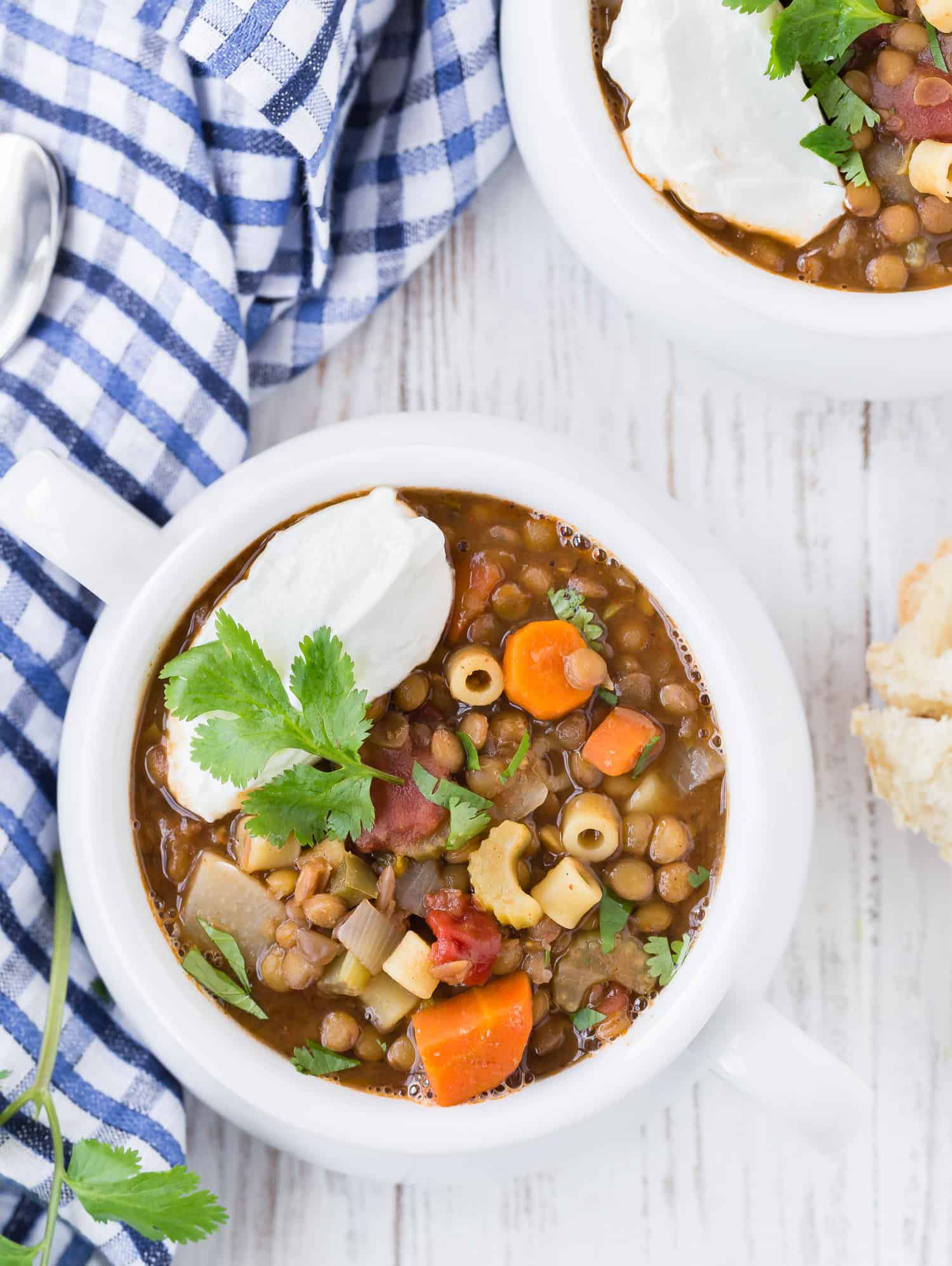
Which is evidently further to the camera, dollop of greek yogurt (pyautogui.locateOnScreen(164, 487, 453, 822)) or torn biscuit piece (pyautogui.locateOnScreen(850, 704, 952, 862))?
torn biscuit piece (pyautogui.locateOnScreen(850, 704, 952, 862))

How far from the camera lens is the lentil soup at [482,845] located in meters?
1.72

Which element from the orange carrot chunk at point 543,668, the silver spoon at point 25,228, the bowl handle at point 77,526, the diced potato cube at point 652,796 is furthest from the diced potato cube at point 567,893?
the silver spoon at point 25,228

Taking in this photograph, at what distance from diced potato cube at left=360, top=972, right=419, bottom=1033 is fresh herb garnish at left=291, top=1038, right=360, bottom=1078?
74 millimetres

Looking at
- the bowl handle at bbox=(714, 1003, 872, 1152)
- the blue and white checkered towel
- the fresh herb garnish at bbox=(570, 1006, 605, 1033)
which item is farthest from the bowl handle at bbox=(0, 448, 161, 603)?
the bowl handle at bbox=(714, 1003, 872, 1152)

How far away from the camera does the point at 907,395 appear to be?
6.25 ft

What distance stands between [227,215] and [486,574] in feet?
2.46

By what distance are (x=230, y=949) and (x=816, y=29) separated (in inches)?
58.8

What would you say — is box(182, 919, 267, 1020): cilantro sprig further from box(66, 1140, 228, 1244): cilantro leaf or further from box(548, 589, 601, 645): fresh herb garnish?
box(548, 589, 601, 645): fresh herb garnish

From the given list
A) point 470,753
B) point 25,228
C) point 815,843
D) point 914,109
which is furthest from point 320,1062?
point 914,109

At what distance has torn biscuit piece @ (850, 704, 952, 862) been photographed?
1.89m

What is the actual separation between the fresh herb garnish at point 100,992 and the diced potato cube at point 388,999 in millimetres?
489

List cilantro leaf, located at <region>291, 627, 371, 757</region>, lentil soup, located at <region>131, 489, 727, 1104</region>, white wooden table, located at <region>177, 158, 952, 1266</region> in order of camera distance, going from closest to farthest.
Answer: cilantro leaf, located at <region>291, 627, 371, 757</region>, lentil soup, located at <region>131, 489, 727, 1104</region>, white wooden table, located at <region>177, 158, 952, 1266</region>

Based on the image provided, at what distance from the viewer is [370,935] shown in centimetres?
172

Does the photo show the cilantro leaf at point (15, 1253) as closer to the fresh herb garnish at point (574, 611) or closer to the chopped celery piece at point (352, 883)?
the chopped celery piece at point (352, 883)
